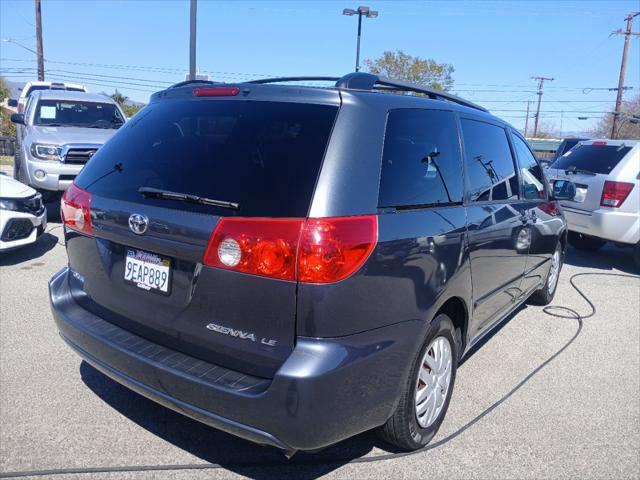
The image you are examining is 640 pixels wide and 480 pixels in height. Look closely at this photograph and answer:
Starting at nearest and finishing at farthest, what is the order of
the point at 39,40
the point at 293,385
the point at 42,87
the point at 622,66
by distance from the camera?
the point at 293,385 → the point at 42,87 → the point at 39,40 → the point at 622,66

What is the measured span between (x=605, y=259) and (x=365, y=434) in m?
7.01

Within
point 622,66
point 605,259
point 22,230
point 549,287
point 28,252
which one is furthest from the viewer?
point 622,66

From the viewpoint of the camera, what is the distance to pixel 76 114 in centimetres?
984

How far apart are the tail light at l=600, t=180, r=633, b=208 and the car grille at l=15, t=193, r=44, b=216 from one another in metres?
7.34

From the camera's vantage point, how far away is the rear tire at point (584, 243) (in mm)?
8812

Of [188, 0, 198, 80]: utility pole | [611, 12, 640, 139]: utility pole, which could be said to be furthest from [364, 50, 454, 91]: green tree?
[188, 0, 198, 80]: utility pole

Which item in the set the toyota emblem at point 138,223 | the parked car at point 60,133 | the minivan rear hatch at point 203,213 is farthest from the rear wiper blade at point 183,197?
the parked car at point 60,133

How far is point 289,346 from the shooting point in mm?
2115

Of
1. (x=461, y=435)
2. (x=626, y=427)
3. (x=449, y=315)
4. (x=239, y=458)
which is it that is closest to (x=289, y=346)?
(x=239, y=458)

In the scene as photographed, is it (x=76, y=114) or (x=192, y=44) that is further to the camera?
(x=192, y=44)

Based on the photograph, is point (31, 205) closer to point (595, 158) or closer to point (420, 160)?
point (420, 160)

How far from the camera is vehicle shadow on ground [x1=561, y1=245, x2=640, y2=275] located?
7.91 metres

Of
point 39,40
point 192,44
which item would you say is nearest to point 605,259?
point 192,44

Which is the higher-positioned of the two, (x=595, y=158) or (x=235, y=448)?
(x=595, y=158)
